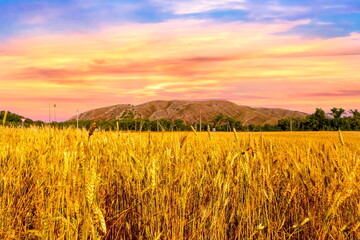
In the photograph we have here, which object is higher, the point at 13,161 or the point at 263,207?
the point at 13,161

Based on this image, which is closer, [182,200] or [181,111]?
[182,200]

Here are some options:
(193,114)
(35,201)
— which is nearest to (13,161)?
(35,201)

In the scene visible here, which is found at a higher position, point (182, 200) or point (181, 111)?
point (181, 111)

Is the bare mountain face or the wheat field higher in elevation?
the bare mountain face

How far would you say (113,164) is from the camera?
3949mm

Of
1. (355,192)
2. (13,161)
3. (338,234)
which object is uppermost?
(13,161)

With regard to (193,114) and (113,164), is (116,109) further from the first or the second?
(113,164)

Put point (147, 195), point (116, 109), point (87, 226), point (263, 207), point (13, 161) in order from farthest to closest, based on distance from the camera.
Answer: point (116, 109) → point (13, 161) → point (263, 207) → point (147, 195) → point (87, 226)

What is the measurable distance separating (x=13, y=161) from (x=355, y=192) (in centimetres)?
324

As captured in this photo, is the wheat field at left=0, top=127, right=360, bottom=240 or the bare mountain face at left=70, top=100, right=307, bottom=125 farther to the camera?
the bare mountain face at left=70, top=100, right=307, bottom=125

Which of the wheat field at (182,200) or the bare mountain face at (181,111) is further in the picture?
the bare mountain face at (181,111)

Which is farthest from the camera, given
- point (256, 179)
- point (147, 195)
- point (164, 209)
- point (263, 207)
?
point (256, 179)

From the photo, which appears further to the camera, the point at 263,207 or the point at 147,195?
the point at 263,207

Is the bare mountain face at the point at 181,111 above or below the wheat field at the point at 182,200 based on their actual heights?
above
